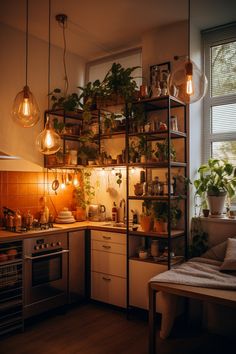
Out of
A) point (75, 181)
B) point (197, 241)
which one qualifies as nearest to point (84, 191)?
point (75, 181)

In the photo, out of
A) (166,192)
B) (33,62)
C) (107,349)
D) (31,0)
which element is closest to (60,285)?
(107,349)

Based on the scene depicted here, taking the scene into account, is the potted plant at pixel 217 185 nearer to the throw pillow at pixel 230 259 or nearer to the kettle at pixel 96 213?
the throw pillow at pixel 230 259

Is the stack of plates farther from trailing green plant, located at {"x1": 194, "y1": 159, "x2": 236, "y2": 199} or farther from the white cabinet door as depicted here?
trailing green plant, located at {"x1": 194, "y1": 159, "x2": 236, "y2": 199}

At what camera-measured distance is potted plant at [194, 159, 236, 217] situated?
3459 mm

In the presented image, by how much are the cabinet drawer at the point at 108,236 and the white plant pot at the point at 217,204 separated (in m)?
0.98

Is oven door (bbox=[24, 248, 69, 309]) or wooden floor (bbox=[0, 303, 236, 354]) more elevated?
oven door (bbox=[24, 248, 69, 309])

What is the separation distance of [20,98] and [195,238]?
223 centimetres

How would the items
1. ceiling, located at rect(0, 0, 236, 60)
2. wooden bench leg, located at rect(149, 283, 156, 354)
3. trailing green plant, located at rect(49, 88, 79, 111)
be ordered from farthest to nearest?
1. trailing green plant, located at rect(49, 88, 79, 111)
2. ceiling, located at rect(0, 0, 236, 60)
3. wooden bench leg, located at rect(149, 283, 156, 354)

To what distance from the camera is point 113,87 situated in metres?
3.70

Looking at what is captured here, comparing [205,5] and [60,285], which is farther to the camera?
[60,285]

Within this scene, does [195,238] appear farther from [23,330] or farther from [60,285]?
[23,330]

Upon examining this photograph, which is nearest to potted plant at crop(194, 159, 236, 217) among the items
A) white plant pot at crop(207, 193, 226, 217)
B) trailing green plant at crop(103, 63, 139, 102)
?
white plant pot at crop(207, 193, 226, 217)

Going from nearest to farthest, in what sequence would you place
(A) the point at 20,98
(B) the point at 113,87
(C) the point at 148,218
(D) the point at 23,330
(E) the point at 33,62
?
(A) the point at 20,98, (D) the point at 23,330, (C) the point at 148,218, (B) the point at 113,87, (E) the point at 33,62

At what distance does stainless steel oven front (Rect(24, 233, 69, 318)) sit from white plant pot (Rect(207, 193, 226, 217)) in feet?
5.30
